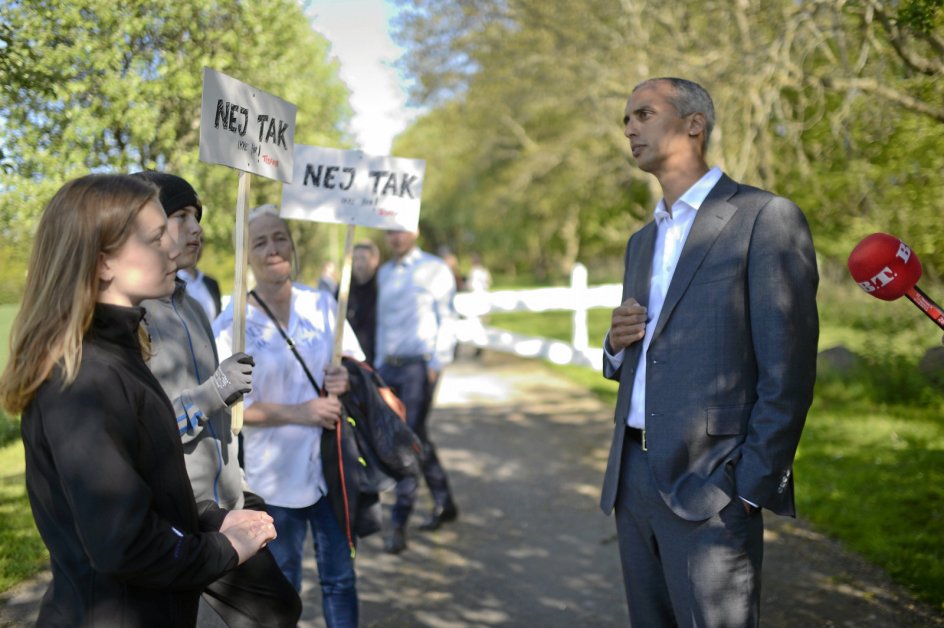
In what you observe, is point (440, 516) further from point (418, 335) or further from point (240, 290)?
point (240, 290)

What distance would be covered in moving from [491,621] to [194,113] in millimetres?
3333

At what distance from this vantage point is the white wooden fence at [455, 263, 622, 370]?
15547 millimetres

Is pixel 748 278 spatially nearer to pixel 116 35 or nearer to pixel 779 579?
pixel 779 579

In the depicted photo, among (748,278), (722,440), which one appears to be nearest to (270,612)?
(722,440)

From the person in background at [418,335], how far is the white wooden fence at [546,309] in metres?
7.41

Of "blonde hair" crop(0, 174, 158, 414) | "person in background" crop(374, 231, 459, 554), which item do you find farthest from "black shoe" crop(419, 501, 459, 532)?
"blonde hair" crop(0, 174, 158, 414)

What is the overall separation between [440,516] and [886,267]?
4.58m

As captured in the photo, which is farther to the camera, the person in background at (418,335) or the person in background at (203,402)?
the person in background at (418,335)

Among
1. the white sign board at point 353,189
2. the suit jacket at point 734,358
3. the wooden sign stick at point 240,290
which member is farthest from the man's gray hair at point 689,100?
the white sign board at point 353,189

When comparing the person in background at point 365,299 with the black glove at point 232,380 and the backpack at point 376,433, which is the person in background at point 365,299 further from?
the black glove at point 232,380

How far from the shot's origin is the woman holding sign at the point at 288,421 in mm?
4176

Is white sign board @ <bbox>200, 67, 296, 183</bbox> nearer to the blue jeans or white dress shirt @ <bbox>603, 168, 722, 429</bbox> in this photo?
the blue jeans

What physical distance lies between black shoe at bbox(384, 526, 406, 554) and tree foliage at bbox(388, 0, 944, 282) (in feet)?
14.5

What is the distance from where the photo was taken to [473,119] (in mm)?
26281
